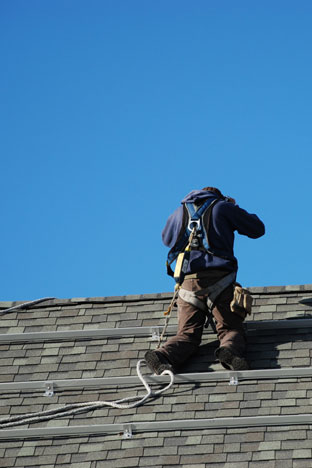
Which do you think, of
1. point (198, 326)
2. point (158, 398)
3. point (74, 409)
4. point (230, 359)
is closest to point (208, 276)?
point (198, 326)

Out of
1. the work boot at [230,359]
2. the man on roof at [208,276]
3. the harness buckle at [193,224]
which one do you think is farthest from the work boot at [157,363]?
the harness buckle at [193,224]

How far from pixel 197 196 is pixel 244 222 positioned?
0.47 metres

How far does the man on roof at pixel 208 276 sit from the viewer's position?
31.5ft

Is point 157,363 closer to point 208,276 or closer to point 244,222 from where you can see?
point 208,276

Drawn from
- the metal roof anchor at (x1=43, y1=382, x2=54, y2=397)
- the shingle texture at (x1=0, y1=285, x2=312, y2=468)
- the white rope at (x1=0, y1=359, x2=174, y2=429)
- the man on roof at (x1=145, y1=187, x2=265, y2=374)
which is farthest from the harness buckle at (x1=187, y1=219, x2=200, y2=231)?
the metal roof anchor at (x1=43, y1=382, x2=54, y2=397)

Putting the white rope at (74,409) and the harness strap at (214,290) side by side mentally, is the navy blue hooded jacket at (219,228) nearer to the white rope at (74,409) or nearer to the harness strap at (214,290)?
the harness strap at (214,290)

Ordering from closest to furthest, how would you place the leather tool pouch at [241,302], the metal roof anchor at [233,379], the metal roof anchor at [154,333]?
1. the metal roof anchor at [233,379]
2. the leather tool pouch at [241,302]
3. the metal roof anchor at [154,333]

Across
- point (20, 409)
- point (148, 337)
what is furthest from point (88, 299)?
point (20, 409)

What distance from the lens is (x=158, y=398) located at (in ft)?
30.8

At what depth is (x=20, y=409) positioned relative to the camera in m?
9.57

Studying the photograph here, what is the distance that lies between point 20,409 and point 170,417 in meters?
1.28

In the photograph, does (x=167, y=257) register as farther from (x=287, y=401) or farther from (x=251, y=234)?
(x=287, y=401)

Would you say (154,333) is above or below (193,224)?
below

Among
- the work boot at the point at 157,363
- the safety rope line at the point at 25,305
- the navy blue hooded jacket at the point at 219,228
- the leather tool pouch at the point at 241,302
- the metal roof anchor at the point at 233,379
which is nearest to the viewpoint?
the metal roof anchor at the point at 233,379
